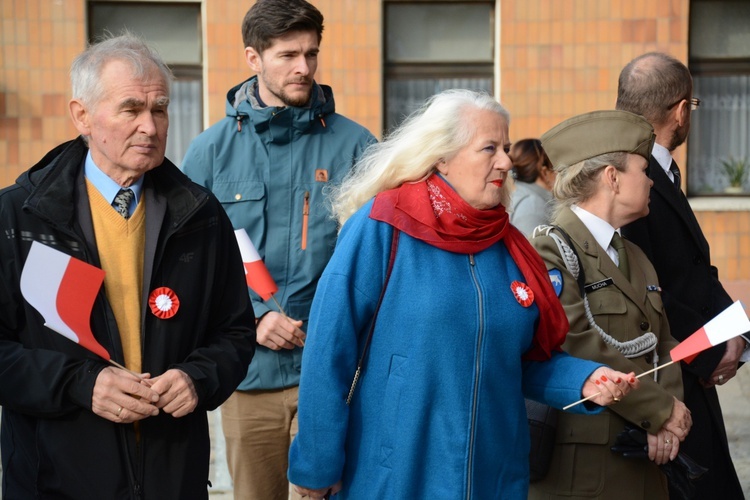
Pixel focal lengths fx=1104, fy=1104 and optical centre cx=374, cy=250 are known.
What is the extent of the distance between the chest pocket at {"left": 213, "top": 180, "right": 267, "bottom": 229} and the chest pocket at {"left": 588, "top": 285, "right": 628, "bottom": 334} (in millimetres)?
1289

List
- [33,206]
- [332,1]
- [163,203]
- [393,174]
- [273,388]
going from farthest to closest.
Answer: [332,1]
[273,388]
[393,174]
[163,203]
[33,206]

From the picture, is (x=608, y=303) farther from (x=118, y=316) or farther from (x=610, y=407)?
(x=118, y=316)

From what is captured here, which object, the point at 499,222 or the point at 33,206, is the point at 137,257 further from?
the point at 499,222

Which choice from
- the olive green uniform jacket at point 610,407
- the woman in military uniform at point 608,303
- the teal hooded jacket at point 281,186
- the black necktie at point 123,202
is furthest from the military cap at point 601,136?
the black necktie at point 123,202

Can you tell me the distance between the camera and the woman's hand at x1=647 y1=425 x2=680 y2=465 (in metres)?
3.60

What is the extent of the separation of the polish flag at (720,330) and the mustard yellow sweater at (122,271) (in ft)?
5.36

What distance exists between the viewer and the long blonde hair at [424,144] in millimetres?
3219


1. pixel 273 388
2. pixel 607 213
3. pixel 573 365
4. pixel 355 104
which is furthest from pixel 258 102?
pixel 355 104

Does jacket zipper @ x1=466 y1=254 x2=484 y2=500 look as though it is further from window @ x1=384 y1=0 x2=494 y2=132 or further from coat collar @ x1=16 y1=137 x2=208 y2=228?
window @ x1=384 y1=0 x2=494 y2=132

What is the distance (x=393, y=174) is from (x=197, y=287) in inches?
26.6

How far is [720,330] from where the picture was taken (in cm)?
329

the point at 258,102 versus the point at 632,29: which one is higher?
the point at 632,29

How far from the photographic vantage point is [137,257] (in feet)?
9.73

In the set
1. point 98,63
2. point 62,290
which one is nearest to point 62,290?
point 62,290
